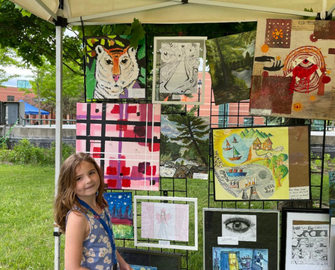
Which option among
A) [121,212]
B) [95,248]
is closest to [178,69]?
[121,212]

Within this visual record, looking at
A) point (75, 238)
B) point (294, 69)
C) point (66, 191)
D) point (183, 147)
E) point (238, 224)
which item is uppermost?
point (294, 69)

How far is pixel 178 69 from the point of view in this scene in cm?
188

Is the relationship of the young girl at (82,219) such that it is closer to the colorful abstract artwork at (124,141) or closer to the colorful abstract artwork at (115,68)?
the colorful abstract artwork at (124,141)

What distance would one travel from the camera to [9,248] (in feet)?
12.1

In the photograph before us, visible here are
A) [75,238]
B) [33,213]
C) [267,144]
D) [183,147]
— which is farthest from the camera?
[33,213]

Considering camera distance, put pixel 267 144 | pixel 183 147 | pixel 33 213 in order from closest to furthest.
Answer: pixel 267 144 → pixel 183 147 → pixel 33 213

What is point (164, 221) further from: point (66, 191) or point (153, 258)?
point (66, 191)

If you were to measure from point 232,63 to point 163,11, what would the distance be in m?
0.55

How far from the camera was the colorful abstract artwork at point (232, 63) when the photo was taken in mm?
1813

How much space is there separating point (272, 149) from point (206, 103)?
1.74 ft

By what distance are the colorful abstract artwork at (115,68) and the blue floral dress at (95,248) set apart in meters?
0.90

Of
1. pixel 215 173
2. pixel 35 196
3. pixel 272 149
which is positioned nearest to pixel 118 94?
pixel 215 173

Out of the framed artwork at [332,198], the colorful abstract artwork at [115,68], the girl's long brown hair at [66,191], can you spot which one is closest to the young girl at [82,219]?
the girl's long brown hair at [66,191]

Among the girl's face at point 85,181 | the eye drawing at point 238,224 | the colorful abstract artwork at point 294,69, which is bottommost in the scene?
the eye drawing at point 238,224
